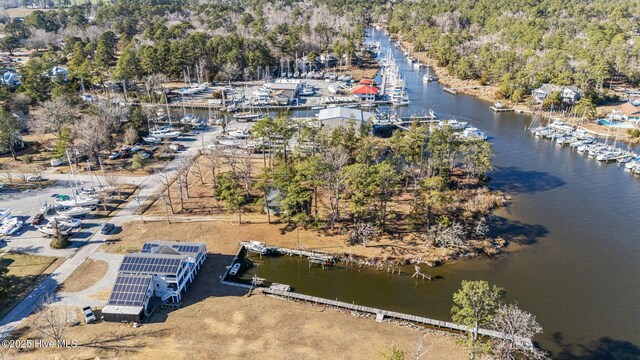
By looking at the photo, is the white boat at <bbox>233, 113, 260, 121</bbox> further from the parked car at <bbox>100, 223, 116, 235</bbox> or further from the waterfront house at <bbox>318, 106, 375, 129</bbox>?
the parked car at <bbox>100, 223, 116, 235</bbox>

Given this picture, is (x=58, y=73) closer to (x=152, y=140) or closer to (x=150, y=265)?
(x=152, y=140)

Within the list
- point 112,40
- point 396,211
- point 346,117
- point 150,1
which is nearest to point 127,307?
point 396,211

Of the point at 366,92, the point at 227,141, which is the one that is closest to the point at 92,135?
the point at 227,141

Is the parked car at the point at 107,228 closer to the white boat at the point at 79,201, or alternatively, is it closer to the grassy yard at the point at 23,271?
the grassy yard at the point at 23,271

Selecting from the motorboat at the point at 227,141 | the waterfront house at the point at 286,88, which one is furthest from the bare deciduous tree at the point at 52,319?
the waterfront house at the point at 286,88

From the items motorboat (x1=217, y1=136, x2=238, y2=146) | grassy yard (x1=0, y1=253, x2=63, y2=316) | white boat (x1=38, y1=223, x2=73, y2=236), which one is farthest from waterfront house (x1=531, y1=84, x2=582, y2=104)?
grassy yard (x1=0, y1=253, x2=63, y2=316)
